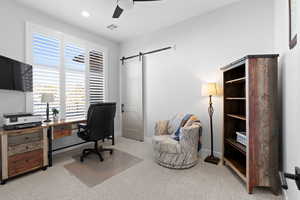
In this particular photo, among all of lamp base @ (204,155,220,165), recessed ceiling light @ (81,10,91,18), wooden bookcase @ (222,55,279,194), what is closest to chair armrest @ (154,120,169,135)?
lamp base @ (204,155,220,165)

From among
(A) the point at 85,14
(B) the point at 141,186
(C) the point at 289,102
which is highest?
(A) the point at 85,14

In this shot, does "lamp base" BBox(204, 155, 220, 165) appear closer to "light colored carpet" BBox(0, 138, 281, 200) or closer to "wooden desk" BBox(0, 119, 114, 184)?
"light colored carpet" BBox(0, 138, 281, 200)

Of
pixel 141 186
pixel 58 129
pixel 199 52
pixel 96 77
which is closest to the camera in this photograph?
pixel 141 186

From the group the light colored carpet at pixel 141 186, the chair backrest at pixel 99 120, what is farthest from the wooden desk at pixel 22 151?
the chair backrest at pixel 99 120

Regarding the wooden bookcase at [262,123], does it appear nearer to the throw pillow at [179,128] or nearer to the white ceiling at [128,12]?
the throw pillow at [179,128]

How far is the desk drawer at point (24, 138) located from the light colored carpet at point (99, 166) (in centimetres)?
71

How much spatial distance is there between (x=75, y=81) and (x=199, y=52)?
3.00 metres

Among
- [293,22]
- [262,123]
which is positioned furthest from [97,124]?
[293,22]

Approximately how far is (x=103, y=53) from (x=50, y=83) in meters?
1.67

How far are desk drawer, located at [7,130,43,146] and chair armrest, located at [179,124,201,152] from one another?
2.36 meters

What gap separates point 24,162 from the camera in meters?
2.16

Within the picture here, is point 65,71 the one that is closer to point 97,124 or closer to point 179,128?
point 97,124

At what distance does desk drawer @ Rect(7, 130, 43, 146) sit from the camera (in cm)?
204

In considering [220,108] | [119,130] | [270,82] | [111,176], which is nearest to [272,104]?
[270,82]
